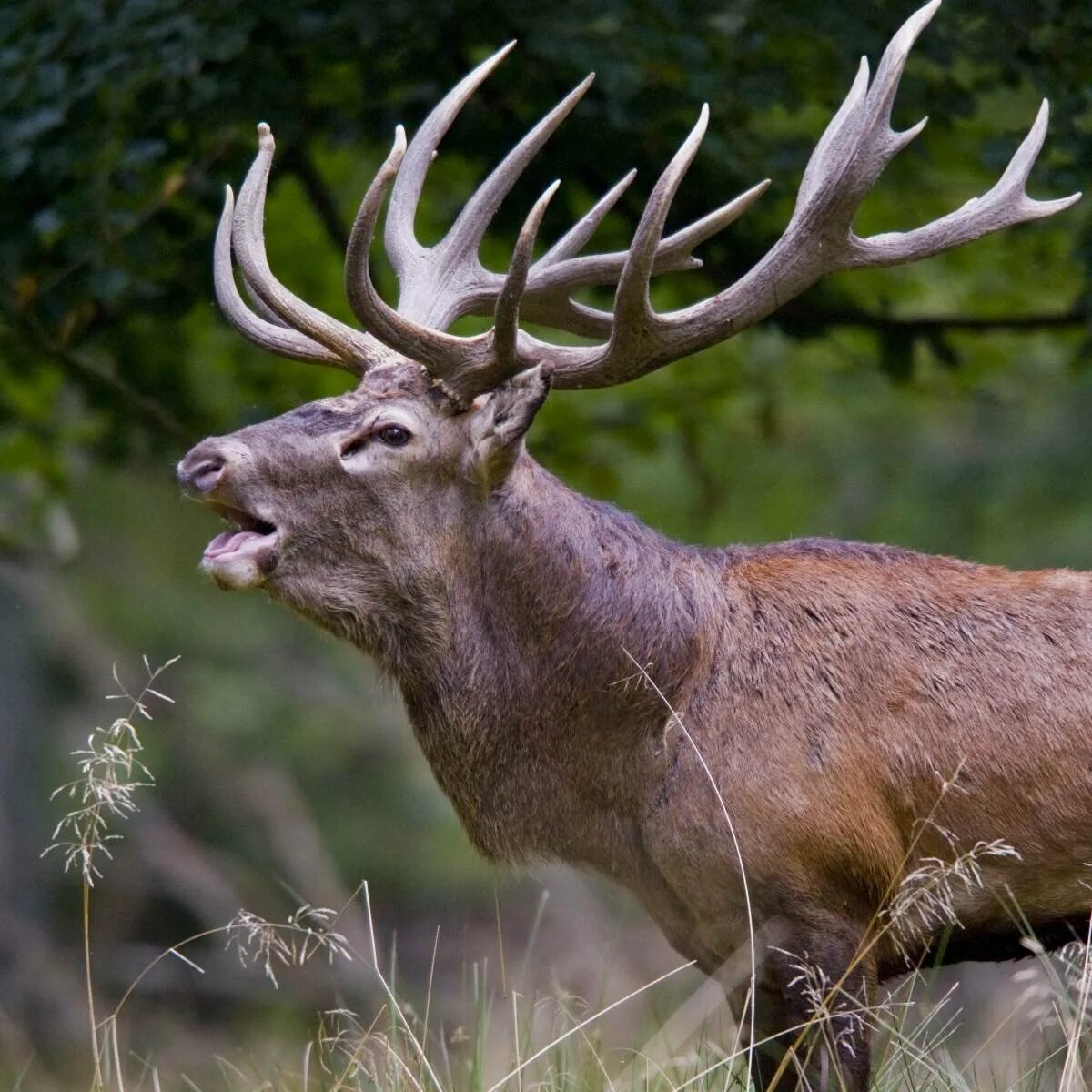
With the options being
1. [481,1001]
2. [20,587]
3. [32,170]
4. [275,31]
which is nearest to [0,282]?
[32,170]

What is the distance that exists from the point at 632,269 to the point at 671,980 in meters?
3.06

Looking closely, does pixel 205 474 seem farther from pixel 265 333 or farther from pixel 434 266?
pixel 434 266

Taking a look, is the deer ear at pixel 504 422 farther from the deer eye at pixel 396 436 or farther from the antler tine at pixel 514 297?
the deer eye at pixel 396 436

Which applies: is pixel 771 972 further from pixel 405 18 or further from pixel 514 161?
pixel 405 18

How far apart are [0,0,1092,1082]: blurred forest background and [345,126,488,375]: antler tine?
0.91 meters

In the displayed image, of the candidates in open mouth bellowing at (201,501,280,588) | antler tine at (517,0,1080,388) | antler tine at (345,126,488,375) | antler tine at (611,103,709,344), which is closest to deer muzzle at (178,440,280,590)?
open mouth bellowing at (201,501,280,588)

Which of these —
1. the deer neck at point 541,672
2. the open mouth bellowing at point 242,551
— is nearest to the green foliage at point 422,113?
the open mouth bellowing at point 242,551

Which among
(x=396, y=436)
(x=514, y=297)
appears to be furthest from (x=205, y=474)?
(x=514, y=297)

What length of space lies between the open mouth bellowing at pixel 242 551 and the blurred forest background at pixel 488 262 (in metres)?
0.54

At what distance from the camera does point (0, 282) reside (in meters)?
6.42

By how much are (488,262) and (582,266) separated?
249 cm

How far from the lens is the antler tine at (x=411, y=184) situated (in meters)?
5.25

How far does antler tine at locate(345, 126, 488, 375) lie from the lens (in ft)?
15.0

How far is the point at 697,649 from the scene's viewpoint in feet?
15.2
